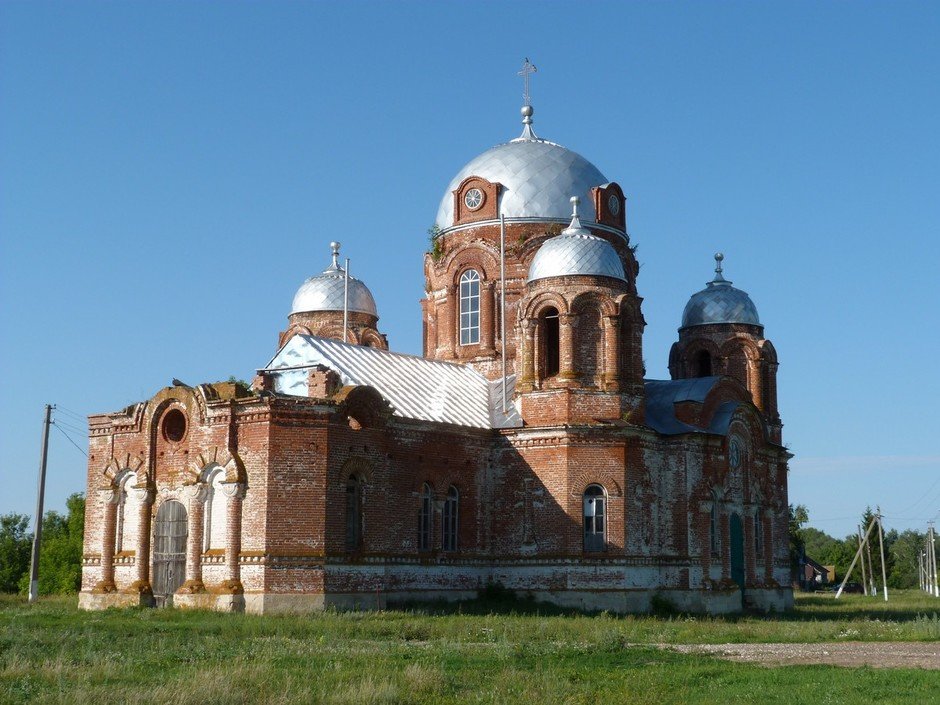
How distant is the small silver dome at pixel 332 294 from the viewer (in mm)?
35656

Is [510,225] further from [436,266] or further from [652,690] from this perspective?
[652,690]

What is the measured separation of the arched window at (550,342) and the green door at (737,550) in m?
6.31

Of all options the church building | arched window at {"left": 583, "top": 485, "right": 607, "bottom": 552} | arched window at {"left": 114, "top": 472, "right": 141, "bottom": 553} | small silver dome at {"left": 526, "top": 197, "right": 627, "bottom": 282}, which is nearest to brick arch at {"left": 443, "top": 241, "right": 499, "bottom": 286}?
the church building

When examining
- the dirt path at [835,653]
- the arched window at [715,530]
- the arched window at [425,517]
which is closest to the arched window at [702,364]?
the arched window at [715,530]

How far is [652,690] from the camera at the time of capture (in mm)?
13344

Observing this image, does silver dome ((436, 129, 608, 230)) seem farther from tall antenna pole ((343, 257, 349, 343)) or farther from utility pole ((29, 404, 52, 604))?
utility pole ((29, 404, 52, 604))

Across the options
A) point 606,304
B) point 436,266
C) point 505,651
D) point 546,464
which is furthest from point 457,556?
point 505,651

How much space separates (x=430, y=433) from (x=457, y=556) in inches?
116

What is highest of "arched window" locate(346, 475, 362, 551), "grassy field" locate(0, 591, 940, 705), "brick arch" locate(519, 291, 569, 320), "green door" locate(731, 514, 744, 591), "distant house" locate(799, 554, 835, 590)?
"brick arch" locate(519, 291, 569, 320)

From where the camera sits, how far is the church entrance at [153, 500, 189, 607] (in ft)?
84.1

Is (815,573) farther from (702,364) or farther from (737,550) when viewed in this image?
(737,550)

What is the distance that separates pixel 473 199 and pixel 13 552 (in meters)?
26.4

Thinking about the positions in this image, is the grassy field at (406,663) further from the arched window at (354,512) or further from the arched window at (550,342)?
the arched window at (550,342)

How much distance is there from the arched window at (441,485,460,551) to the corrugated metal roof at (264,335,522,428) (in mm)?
1643
